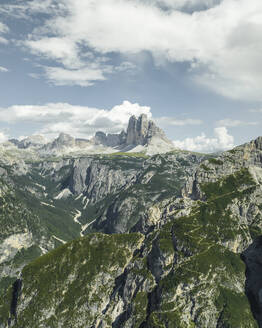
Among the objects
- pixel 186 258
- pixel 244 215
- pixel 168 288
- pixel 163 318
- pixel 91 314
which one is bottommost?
pixel 91 314

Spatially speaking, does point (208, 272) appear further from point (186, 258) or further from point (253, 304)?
point (253, 304)

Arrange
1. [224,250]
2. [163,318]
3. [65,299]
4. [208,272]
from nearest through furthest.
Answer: [163,318] → [208,272] → [224,250] → [65,299]

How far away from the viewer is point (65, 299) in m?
189

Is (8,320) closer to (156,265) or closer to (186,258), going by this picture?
(156,265)

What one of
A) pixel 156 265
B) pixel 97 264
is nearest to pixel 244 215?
pixel 156 265

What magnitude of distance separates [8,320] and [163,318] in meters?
111

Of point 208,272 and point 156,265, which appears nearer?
point 208,272

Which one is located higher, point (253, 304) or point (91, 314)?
point (253, 304)

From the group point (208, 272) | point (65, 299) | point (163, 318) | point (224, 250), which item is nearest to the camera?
point (163, 318)

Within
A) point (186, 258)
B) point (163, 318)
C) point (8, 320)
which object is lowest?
point (8, 320)

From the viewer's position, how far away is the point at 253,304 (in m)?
152

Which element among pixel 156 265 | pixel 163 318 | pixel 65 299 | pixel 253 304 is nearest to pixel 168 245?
pixel 156 265

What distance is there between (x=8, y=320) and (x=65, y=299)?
44.4 metres

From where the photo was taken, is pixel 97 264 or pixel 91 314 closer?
pixel 91 314
